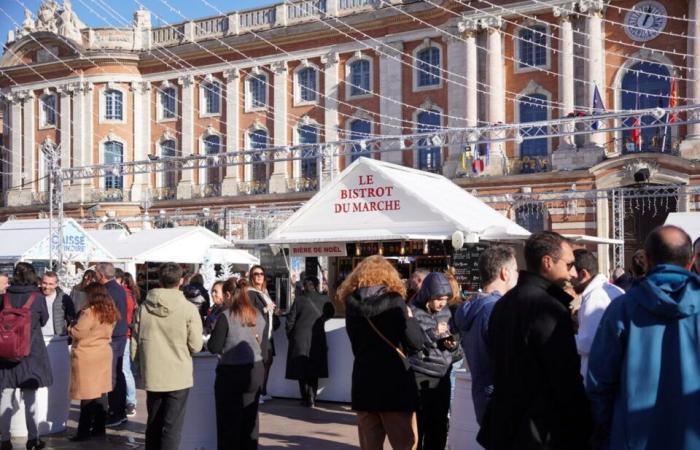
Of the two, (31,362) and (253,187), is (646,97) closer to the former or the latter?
(253,187)

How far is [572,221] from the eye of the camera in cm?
2998

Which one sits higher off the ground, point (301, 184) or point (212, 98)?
point (212, 98)

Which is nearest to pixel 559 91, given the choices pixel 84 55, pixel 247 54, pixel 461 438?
pixel 247 54

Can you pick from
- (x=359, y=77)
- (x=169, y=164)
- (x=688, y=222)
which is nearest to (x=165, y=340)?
(x=688, y=222)

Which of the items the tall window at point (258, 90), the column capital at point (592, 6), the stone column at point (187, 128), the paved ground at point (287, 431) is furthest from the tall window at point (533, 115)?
the paved ground at point (287, 431)

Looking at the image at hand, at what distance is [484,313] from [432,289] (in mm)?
1439

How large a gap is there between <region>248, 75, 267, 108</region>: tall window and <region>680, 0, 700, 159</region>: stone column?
685 inches

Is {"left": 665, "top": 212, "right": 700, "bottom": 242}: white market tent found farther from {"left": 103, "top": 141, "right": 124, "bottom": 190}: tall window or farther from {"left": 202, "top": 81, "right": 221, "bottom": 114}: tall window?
{"left": 103, "top": 141, "right": 124, "bottom": 190}: tall window

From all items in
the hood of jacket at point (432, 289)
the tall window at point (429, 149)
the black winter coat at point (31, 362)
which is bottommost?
the black winter coat at point (31, 362)

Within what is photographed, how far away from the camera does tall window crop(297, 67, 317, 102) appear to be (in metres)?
Result: 36.5

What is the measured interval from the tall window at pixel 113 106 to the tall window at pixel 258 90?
7244 millimetres

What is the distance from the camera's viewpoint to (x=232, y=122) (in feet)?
125

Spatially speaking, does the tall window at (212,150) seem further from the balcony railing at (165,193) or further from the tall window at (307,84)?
the tall window at (307,84)

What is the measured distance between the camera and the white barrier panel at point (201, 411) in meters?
7.96
